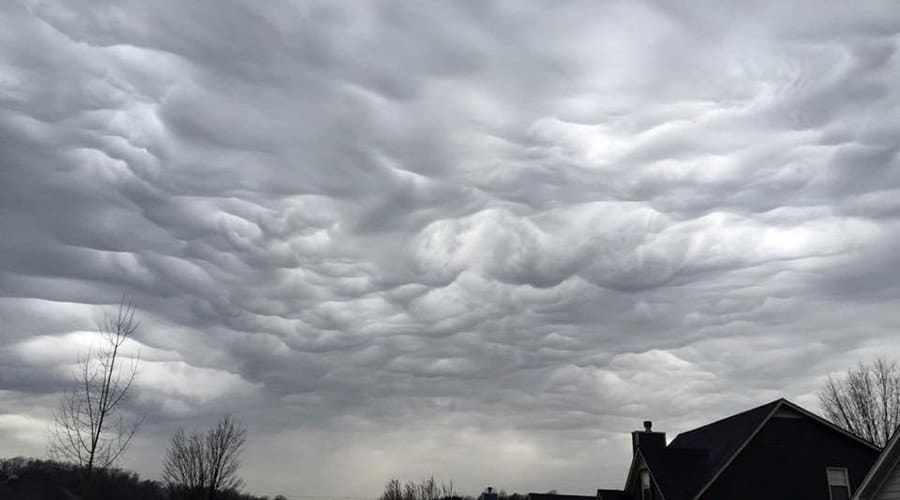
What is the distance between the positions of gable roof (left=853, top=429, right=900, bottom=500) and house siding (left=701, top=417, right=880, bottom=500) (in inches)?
782

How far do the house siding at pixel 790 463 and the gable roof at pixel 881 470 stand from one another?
782 inches

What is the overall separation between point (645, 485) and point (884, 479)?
25.4m

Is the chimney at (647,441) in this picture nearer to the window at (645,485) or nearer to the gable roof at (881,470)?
the window at (645,485)

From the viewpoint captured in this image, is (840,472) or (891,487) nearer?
(891,487)

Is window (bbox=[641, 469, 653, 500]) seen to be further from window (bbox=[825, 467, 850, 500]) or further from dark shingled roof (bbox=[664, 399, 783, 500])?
window (bbox=[825, 467, 850, 500])

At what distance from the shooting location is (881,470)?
76.4 feet

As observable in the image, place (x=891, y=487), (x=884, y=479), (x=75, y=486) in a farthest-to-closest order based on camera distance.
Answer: (x=75, y=486) → (x=884, y=479) → (x=891, y=487)

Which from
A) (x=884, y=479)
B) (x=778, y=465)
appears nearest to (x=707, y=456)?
(x=778, y=465)

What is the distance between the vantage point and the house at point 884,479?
22.9 meters

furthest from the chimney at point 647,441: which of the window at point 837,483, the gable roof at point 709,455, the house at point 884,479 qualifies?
the house at point 884,479

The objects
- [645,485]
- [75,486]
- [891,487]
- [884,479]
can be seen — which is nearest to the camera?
[891,487]

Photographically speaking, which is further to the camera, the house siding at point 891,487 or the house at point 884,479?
the house siding at point 891,487

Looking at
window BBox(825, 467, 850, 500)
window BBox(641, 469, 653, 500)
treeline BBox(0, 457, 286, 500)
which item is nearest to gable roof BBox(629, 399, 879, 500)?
window BBox(641, 469, 653, 500)

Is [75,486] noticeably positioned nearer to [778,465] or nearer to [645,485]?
[645,485]
